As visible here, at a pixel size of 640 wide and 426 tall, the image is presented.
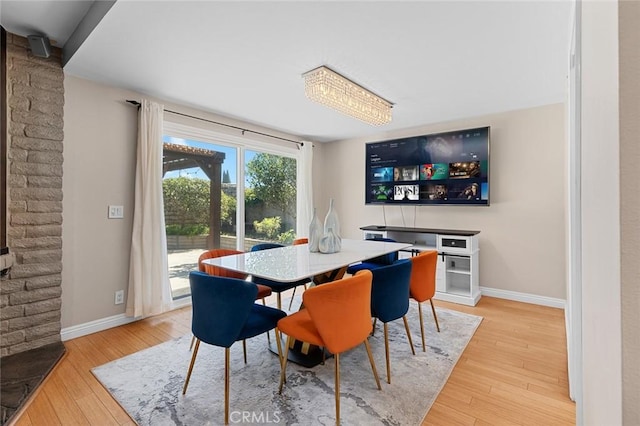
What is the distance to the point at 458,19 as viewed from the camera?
1.88 meters

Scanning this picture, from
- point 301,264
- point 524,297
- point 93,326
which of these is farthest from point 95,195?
point 524,297

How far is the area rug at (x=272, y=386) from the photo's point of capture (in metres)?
1.69

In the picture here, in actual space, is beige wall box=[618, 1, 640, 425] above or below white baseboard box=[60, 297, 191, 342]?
above

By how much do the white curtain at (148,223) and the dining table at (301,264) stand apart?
120cm

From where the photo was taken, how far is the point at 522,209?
12.0 ft

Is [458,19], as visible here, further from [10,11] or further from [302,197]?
[302,197]

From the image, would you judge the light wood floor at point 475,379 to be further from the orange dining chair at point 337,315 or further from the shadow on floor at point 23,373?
the orange dining chair at point 337,315

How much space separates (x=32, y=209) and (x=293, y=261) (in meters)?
2.25

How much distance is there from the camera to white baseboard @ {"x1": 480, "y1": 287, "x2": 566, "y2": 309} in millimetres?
3463

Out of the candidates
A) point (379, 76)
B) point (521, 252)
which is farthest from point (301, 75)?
point (521, 252)

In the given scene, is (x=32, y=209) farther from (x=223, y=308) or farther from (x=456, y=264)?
(x=456, y=264)

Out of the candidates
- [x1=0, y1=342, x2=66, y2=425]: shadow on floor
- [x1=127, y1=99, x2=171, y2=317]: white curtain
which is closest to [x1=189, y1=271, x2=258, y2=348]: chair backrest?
[x1=0, y1=342, x2=66, y2=425]: shadow on floor

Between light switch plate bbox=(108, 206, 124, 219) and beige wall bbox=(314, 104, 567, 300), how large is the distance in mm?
3925

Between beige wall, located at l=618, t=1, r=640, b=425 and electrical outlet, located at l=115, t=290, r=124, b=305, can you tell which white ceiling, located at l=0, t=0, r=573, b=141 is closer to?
beige wall, located at l=618, t=1, r=640, b=425
